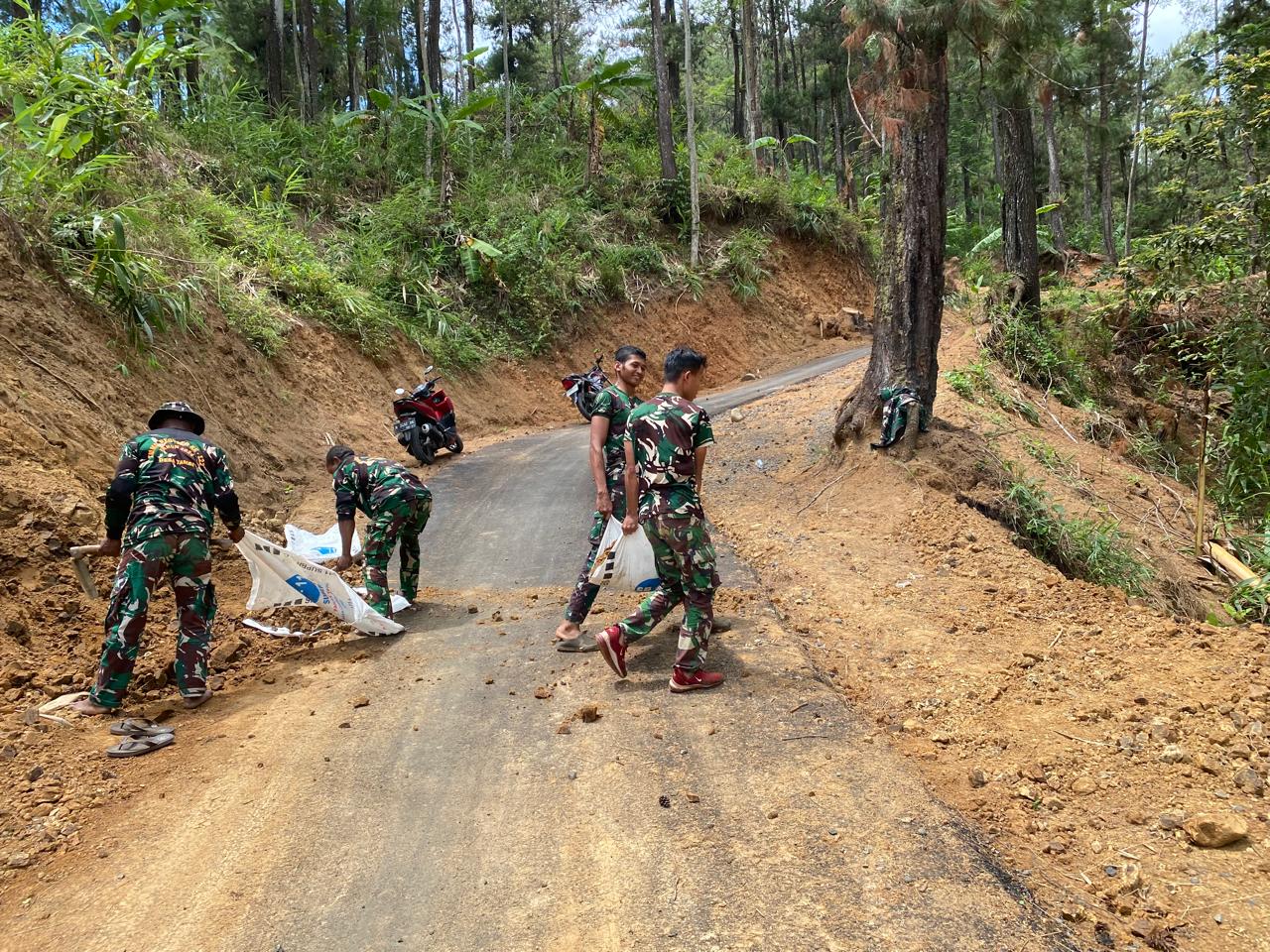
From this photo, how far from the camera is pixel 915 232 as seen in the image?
8.15 m

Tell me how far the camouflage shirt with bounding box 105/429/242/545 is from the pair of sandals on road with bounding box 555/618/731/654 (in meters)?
2.34

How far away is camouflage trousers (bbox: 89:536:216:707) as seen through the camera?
464 cm

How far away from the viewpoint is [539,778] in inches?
152

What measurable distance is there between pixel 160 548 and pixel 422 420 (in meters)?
7.06

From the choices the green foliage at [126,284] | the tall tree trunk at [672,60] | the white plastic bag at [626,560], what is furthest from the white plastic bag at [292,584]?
the tall tree trunk at [672,60]

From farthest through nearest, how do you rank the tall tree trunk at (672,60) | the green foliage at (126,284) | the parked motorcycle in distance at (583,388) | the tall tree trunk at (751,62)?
the tall tree trunk at (672,60), the tall tree trunk at (751,62), the parked motorcycle in distance at (583,388), the green foliage at (126,284)

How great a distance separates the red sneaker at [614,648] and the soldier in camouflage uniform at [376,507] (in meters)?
2.11

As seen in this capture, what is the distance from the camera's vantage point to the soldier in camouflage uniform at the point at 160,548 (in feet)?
15.3

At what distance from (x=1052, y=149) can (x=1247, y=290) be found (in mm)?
24367

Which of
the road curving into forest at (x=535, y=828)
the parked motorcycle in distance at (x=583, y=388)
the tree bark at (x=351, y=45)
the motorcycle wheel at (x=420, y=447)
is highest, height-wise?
the tree bark at (x=351, y=45)

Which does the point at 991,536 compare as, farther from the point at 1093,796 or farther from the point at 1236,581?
the point at 1093,796

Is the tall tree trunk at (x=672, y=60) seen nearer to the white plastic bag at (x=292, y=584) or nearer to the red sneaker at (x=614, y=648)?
the white plastic bag at (x=292, y=584)

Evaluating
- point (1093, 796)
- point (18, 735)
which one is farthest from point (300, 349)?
point (1093, 796)

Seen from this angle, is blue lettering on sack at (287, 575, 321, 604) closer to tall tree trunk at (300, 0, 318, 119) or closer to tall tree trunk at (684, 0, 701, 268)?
tall tree trunk at (684, 0, 701, 268)
